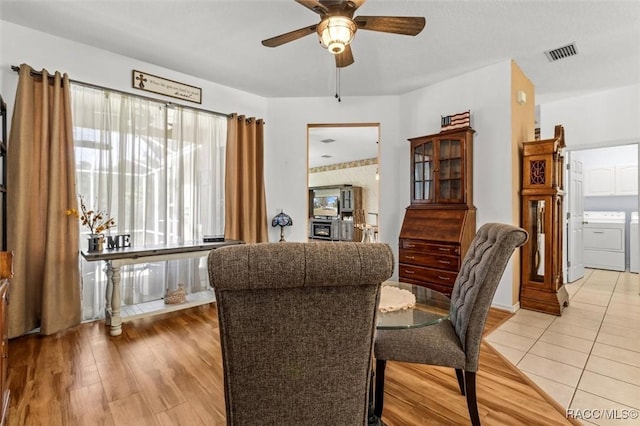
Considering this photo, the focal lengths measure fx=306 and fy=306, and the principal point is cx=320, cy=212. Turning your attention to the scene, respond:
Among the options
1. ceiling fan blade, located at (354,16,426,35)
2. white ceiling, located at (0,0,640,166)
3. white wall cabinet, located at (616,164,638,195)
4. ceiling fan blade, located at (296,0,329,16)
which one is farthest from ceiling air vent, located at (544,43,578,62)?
white wall cabinet, located at (616,164,638,195)

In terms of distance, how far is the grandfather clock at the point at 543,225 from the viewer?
3.23m

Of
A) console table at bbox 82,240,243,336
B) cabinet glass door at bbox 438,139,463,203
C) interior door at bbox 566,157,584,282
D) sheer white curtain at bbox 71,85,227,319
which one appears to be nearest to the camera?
console table at bbox 82,240,243,336

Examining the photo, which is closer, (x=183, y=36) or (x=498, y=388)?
(x=498, y=388)

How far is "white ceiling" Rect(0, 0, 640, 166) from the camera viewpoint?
2418 mm

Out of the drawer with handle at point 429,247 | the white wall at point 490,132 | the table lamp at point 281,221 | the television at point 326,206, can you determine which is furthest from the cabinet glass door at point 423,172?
the television at point 326,206

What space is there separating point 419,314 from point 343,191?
290 inches

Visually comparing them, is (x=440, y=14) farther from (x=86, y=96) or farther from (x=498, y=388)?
(x=86, y=96)

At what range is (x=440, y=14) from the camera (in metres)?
2.50

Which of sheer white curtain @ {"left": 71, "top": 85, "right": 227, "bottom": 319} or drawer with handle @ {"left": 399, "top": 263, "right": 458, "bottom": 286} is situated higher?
sheer white curtain @ {"left": 71, "top": 85, "right": 227, "bottom": 319}

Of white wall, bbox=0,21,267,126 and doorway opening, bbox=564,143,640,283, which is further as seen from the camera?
doorway opening, bbox=564,143,640,283

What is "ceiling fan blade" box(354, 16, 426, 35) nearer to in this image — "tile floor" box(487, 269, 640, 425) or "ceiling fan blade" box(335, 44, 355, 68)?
"ceiling fan blade" box(335, 44, 355, 68)

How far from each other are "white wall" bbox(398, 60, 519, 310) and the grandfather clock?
243 millimetres

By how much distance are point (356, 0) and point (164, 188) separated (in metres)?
2.74

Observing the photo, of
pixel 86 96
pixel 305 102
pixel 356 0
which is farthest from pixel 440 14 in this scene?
pixel 86 96
